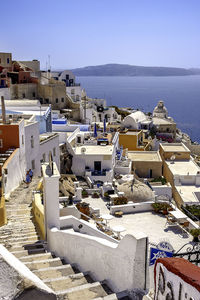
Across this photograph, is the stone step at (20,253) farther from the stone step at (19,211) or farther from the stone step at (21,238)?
the stone step at (19,211)

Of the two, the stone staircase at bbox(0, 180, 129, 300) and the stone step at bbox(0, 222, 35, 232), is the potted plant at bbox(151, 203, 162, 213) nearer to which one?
the stone staircase at bbox(0, 180, 129, 300)

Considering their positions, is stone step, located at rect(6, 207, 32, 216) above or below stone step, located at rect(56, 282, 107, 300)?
below

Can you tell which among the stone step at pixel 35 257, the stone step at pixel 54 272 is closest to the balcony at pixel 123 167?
the stone step at pixel 35 257

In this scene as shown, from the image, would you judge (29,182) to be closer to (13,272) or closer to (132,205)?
(132,205)

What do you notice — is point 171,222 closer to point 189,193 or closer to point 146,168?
point 189,193

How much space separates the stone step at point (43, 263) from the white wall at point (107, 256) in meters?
0.39

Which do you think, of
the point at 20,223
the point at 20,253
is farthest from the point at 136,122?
the point at 20,253

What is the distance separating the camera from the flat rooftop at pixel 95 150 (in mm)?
29436

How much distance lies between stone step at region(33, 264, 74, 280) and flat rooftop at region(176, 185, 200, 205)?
18.9 meters

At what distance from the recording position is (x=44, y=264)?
8.37 metres

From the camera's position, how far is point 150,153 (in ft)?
125

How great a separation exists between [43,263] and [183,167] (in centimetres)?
2714

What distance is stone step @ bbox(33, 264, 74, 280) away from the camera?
751 cm

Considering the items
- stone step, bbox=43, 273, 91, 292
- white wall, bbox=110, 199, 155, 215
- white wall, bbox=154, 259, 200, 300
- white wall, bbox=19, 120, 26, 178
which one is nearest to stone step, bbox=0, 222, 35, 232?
stone step, bbox=43, 273, 91, 292
